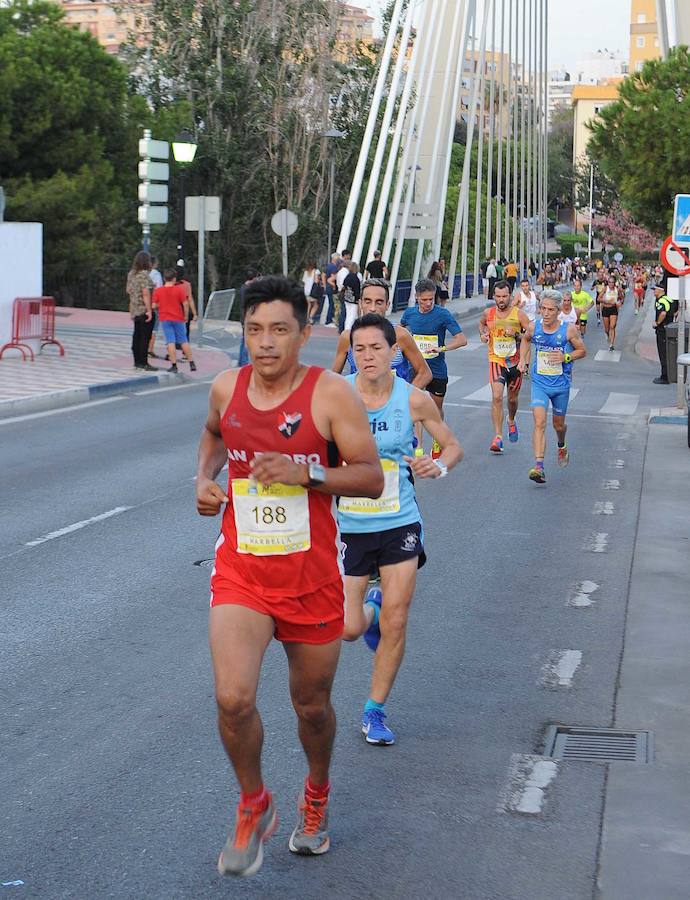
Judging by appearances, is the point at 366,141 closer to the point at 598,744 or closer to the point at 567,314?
the point at 567,314

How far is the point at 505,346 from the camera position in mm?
15906

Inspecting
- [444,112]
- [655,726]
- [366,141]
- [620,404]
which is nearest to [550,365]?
[655,726]

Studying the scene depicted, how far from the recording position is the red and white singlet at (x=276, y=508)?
14.3 feet

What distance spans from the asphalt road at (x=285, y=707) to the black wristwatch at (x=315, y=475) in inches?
47.8

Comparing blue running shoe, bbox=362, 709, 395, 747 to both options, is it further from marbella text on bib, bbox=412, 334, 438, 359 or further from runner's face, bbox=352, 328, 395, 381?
marbella text on bib, bbox=412, 334, 438, 359

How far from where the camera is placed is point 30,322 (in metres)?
25.1

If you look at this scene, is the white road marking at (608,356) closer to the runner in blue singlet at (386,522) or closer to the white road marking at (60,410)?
the white road marking at (60,410)

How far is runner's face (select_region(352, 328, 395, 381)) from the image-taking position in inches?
252

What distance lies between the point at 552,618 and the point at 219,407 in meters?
4.22

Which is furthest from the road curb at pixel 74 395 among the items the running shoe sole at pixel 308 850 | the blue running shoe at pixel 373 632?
the running shoe sole at pixel 308 850

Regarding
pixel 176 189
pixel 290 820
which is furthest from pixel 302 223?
pixel 290 820

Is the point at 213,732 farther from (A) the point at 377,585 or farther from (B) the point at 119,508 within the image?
(B) the point at 119,508

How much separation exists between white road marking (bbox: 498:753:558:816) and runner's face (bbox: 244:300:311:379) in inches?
72.7

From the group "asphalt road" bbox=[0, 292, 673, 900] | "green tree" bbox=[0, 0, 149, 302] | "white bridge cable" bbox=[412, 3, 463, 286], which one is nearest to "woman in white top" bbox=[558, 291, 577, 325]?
"asphalt road" bbox=[0, 292, 673, 900]
